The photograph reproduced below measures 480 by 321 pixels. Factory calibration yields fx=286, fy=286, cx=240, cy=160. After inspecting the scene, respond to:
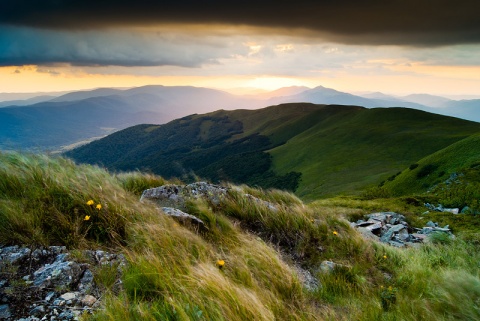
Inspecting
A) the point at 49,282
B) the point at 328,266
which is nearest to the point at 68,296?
the point at 49,282

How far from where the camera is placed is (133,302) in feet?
9.91

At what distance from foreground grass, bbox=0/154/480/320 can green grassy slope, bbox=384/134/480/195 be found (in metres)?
35.3

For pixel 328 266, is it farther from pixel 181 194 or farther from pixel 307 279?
pixel 181 194

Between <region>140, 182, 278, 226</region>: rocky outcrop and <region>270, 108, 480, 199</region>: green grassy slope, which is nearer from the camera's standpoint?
<region>140, 182, 278, 226</region>: rocky outcrop

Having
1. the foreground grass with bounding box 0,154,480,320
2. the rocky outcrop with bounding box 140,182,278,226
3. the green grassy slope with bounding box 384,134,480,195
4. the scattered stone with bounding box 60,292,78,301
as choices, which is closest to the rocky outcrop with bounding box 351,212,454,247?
the foreground grass with bounding box 0,154,480,320

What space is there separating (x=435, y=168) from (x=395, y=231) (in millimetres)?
32681

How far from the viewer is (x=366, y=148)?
345ft

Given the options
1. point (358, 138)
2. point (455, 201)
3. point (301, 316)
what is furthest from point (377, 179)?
point (301, 316)

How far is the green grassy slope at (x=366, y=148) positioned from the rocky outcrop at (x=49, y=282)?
212 feet

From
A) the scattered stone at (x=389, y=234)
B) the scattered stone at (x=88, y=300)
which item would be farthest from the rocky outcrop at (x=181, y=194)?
the scattered stone at (x=389, y=234)

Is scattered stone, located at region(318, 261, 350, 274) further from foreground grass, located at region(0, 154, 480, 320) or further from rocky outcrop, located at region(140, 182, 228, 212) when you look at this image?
rocky outcrop, located at region(140, 182, 228, 212)

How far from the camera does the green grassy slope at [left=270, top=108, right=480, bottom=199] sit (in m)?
77.8

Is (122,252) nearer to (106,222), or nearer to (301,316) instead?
(106,222)

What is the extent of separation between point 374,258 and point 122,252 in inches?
192
